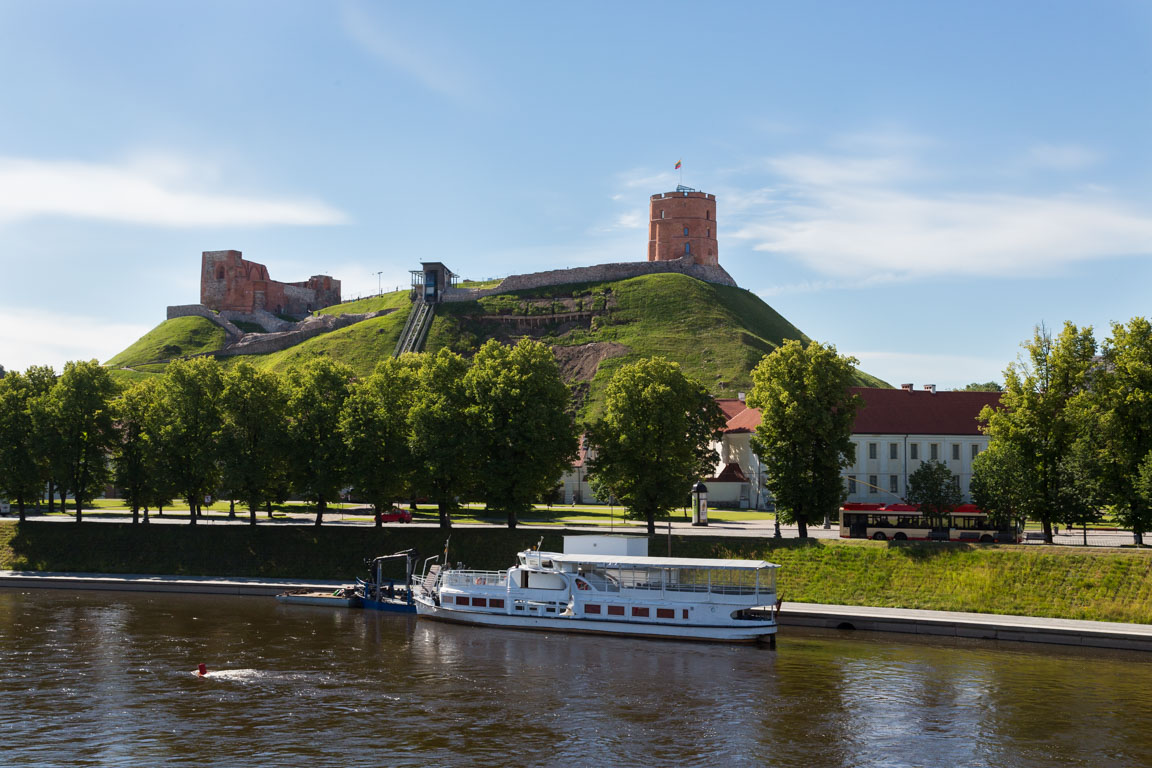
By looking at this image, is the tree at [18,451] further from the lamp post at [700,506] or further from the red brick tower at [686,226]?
the red brick tower at [686,226]

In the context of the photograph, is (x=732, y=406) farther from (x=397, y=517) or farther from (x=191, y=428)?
(x=191, y=428)

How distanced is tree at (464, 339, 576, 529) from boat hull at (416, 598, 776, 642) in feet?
47.0

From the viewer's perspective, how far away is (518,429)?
70.4 metres

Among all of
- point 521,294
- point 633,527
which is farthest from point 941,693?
point 521,294

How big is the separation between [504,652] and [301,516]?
45522mm

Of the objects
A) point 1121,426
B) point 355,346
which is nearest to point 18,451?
point 1121,426

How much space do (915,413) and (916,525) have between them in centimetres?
3183

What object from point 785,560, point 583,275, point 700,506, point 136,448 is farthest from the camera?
point 583,275

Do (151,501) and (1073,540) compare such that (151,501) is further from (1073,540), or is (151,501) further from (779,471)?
(1073,540)

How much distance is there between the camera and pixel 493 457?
7081cm

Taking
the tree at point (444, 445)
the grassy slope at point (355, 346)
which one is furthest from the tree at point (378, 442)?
the grassy slope at point (355, 346)

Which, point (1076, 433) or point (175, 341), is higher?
point (175, 341)

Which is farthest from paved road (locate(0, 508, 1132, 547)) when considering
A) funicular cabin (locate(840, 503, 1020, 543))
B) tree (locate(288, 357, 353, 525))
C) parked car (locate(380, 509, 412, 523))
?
tree (locate(288, 357, 353, 525))

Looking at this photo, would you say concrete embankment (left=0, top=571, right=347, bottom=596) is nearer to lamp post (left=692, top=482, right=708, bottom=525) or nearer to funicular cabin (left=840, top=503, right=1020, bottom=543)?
lamp post (left=692, top=482, right=708, bottom=525)
